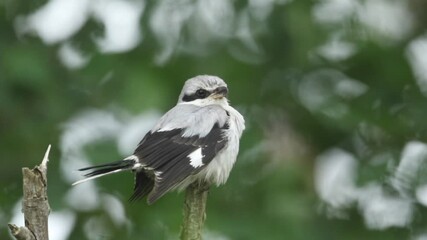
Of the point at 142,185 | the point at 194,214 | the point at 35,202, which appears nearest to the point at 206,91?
the point at 142,185

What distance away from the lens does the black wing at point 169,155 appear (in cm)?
Result: 476

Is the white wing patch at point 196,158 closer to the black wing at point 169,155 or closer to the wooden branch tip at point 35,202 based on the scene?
the black wing at point 169,155

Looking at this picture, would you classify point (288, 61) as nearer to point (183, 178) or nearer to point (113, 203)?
point (113, 203)

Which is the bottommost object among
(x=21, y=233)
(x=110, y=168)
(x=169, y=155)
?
(x=21, y=233)

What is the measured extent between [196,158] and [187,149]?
0.29 feet

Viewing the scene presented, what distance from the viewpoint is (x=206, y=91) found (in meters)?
5.43

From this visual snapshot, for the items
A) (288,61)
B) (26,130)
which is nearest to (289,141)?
(288,61)

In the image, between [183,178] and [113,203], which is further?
[113,203]

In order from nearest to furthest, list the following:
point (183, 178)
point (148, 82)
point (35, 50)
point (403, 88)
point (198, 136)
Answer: point (183, 178)
point (198, 136)
point (148, 82)
point (35, 50)
point (403, 88)

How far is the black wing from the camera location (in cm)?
476

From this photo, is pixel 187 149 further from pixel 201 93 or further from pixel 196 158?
pixel 201 93

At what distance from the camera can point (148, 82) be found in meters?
6.18

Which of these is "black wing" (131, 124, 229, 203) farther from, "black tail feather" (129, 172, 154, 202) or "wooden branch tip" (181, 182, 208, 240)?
"wooden branch tip" (181, 182, 208, 240)

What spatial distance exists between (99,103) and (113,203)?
0.88 m
